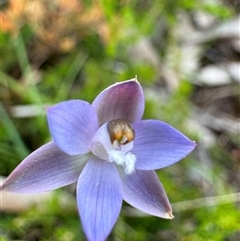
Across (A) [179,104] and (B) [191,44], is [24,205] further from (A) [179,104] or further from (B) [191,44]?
(B) [191,44]

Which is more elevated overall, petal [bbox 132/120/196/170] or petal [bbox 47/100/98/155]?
petal [bbox 47/100/98/155]

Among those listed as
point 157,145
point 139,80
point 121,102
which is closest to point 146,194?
point 157,145

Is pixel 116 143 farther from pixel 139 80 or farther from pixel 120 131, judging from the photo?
pixel 139 80

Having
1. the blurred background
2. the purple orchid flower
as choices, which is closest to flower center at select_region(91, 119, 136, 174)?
the purple orchid flower

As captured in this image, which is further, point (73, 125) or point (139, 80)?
point (139, 80)

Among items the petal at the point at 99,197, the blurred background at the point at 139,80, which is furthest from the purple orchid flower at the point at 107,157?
the blurred background at the point at 139,80

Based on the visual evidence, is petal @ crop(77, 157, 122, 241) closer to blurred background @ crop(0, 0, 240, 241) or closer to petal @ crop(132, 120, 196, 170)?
petal @ crop(132, 120, 196, 170)

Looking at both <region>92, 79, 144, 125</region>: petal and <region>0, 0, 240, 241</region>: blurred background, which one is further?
<region>0, 0, 240, 241</region>: blurred background
